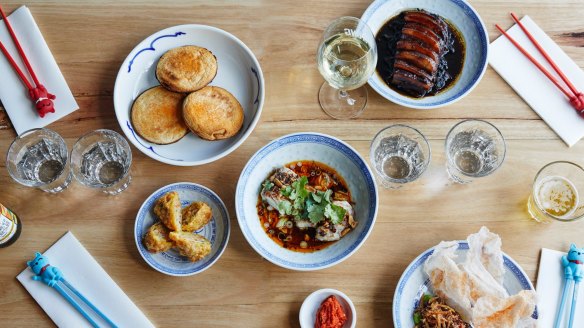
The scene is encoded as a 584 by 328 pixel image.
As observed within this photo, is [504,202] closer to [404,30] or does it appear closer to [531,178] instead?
[531,178]

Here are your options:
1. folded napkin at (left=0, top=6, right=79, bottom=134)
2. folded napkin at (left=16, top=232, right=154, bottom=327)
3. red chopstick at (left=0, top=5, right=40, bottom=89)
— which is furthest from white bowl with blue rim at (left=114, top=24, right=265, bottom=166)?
folded napkin at (left=16, top=232, right=154, bottom=327)

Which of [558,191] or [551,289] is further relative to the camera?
[558,191]

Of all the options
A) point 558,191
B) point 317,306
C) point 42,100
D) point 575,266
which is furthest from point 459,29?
point 42,100

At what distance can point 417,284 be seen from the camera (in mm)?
2158

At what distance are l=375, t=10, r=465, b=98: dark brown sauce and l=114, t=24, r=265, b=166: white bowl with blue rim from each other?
0.55 m

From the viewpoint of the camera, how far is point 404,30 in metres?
2.33

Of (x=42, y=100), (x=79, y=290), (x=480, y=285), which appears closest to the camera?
(x=480, y=285)

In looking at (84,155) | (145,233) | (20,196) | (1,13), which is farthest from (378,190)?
(1,13)

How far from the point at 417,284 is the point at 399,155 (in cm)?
56

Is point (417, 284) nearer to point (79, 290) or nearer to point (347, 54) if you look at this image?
point (347, 54)

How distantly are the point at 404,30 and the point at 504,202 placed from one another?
859 millimetres

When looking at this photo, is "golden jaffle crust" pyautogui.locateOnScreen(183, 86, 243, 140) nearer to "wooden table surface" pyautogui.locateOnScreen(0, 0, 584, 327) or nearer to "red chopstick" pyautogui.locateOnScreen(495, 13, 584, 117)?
"wooden table surface" pyautogui.locateOnScreen(0, 0, 584, 327)

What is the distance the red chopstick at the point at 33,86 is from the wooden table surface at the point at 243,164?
0.27ft

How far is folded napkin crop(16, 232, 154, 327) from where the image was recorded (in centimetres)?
218
